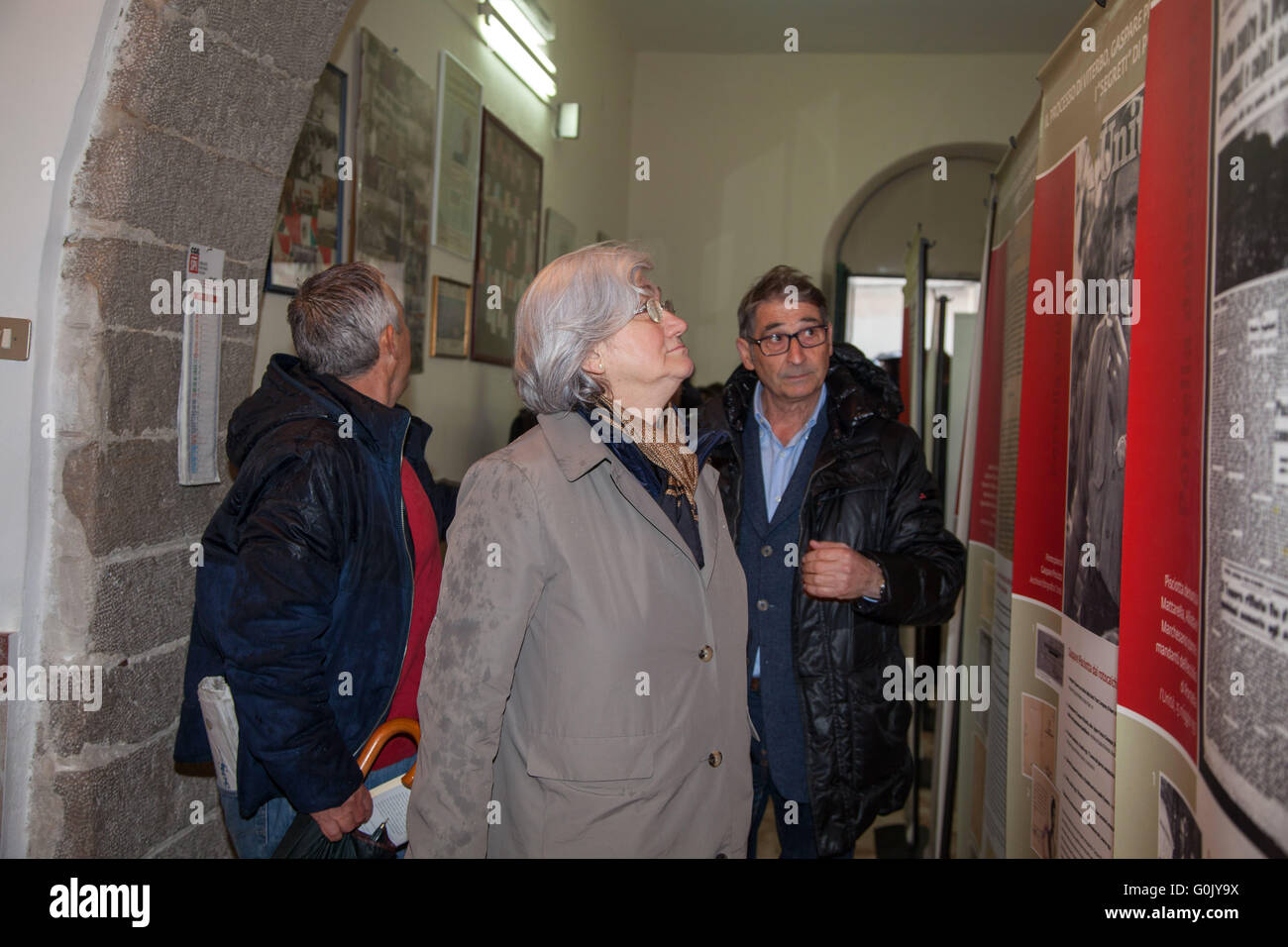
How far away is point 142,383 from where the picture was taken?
1.82 m

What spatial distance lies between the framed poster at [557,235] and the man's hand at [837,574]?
10.8 feet

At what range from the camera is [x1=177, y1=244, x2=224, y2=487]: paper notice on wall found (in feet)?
→ 6.33

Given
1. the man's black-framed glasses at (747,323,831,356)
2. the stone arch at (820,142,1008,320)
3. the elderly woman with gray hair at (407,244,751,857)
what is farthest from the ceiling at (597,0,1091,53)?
the elderly woman with gray hair at (407,244,751,857)

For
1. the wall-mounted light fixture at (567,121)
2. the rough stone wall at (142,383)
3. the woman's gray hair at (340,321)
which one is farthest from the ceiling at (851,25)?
the woman's gray hair at (340,321)

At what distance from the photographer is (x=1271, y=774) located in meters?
0.82

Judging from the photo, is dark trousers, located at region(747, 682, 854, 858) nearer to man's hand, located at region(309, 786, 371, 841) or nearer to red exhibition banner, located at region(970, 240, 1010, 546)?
man's hand, located at region(309, 786, 371, 841)

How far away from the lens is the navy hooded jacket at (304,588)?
1525mm

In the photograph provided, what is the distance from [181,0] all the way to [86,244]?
18.9 inches

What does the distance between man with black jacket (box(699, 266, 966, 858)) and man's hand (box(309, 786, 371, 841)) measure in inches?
28.3

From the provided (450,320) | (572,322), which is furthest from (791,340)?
(450,320)

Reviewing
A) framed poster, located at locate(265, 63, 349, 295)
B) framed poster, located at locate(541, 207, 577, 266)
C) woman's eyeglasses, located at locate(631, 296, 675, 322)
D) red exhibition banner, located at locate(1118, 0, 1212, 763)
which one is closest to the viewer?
red exhibition banner, located at locate(1118, 0, 1212, 763)
